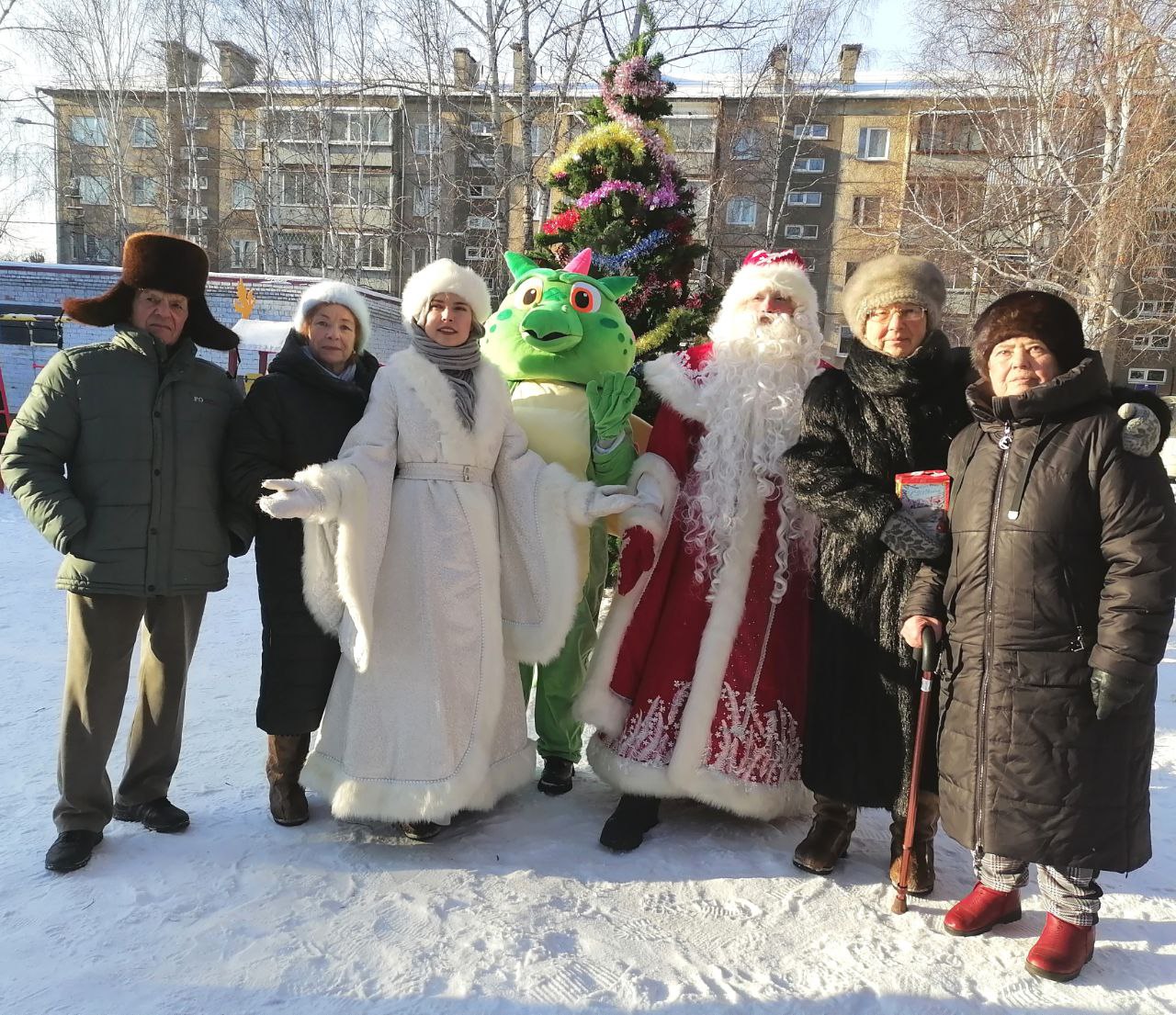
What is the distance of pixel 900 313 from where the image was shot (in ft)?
8.84

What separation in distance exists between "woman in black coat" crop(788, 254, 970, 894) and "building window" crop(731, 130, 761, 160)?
2031 centimetres

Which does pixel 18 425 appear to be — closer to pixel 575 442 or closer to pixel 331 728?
pixel 331 728

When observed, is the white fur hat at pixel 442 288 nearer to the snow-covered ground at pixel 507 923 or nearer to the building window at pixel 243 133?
the snow-covered ground at pixel 507 923

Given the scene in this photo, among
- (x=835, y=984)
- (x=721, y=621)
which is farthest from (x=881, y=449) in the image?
(x=835, y=984)

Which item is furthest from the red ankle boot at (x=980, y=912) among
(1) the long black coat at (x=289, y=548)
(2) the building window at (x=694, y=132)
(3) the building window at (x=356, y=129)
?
(2) the building window at (x=694, y=132)

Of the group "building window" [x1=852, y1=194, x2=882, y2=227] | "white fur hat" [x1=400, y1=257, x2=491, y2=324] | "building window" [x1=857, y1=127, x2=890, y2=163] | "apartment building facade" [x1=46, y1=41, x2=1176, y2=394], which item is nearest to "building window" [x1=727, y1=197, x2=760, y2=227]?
"apartment building facade" [x1=46, y1=41, x2=1176, y2=394]

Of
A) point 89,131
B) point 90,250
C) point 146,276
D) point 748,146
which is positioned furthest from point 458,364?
point 90,250

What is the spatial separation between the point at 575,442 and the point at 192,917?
2101 mm

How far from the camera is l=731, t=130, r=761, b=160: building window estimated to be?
69.0 feet

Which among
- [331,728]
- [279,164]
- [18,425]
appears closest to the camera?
[18,425]

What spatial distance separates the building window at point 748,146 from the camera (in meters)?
21.0

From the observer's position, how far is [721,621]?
289cm

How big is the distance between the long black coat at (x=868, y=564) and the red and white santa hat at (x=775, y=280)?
0.43 m

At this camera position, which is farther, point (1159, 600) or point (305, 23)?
point (305, 23)
